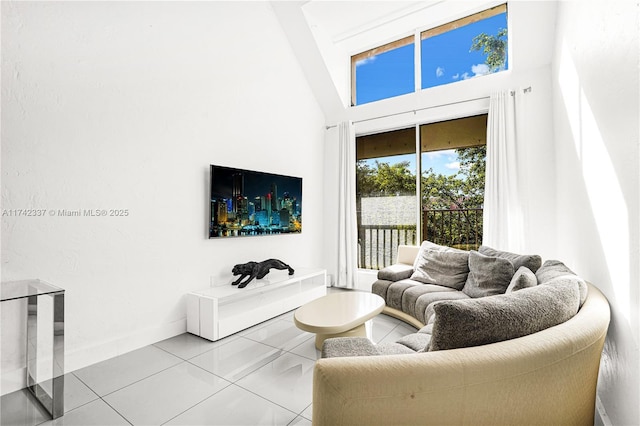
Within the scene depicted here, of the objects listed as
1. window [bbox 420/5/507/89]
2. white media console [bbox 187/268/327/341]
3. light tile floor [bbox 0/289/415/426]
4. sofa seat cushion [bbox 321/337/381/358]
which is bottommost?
light tile floor [bbox 0/289/415/426]

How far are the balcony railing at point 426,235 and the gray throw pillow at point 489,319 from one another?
120 inches

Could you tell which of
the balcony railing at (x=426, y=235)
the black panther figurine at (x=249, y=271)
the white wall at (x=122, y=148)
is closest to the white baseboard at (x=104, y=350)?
the white wall at (x=122, y=148)

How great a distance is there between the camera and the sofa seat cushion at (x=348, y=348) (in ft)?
4.89

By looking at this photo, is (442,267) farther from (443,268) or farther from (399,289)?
(399,289)

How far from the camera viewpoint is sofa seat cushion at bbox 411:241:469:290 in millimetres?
3057

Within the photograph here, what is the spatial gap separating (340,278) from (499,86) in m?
3.29

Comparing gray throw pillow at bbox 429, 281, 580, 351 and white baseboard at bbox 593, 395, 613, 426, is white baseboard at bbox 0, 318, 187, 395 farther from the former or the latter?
white baseboard at bbox 593, 395, 613, 426

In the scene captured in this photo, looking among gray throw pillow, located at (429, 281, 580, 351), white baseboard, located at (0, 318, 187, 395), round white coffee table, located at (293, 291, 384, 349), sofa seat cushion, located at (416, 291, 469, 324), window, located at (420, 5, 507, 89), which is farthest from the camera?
window, located at (420, 5, 507, 89)

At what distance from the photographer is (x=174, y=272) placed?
2.87m

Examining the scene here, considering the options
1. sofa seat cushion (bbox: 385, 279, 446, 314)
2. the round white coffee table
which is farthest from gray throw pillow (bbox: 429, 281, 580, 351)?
sofa seat cushion (bbox: 385, 279, 446, 314)

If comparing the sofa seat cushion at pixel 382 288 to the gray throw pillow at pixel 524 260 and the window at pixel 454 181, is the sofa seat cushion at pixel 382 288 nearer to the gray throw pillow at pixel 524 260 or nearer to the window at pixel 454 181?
the gray throw pillow at pixel 524 260

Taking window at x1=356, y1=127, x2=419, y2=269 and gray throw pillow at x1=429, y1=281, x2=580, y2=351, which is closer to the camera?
gray throw pillow at x1=429, y1=281, x2=580, y2=351

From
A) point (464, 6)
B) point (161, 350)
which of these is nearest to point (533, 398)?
point (161, 350)

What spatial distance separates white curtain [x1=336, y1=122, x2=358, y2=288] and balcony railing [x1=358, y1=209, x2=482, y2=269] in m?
0.25
